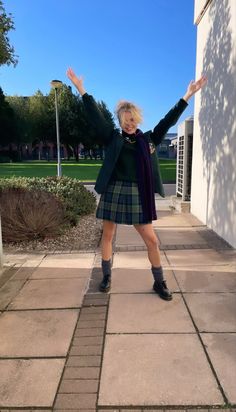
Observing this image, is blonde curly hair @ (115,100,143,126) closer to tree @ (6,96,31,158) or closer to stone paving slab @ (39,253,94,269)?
stone paving slab @ (39,253,94,269)

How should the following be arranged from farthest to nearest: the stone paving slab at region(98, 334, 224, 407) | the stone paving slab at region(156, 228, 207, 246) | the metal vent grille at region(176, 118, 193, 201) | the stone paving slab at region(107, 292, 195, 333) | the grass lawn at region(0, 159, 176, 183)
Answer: the grass lawn at region(0, 159, 176, 183) < the metal vent grille at region(176, 118, 193, 201) < the stone paving slab at region(156, 228, 207, 246) < the stone paving slab at region(107, 292, 195, 333) < the stone paving slab at region(98, 334, 224, 407)

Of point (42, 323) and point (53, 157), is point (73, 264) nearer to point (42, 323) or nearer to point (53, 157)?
point (42, 323)

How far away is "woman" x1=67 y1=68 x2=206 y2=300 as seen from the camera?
10.9ft

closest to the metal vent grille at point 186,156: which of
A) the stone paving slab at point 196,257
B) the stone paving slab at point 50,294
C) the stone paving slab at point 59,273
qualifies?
the stone paving slab at point 196,257

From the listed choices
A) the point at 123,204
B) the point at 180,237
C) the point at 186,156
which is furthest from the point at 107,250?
the point at 186,156

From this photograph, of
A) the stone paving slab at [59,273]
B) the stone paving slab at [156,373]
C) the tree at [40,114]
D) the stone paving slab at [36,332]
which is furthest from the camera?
the tree at [40,114]

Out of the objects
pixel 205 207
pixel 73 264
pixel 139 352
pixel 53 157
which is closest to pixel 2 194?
pixel 73 264

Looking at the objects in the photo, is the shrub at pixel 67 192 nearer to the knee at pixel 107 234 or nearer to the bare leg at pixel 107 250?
the bare leg at pixel 107 250

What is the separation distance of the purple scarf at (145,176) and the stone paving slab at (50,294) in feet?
3.57

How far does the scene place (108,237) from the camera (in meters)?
3.65

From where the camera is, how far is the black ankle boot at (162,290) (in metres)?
3.53

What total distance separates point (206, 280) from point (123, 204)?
1.36 metres

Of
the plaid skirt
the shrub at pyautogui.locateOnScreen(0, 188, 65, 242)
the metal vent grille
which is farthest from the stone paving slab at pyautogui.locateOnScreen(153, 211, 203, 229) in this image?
the plaid skirt

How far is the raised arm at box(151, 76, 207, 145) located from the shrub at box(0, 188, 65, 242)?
10.3 ft
